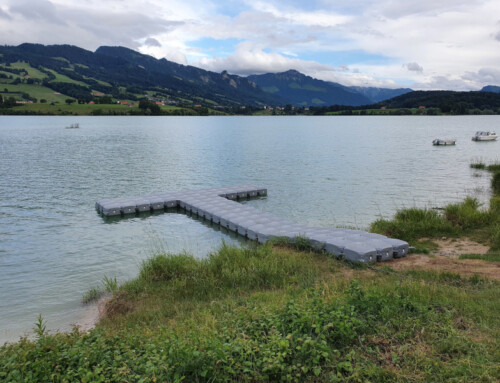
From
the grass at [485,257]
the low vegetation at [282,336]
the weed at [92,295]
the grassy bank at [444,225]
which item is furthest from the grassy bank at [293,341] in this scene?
the grassy bank at [444,225]

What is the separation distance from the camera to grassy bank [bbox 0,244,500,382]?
6.03m

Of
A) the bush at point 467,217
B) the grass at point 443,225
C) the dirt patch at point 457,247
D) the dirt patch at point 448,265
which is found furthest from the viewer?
the bush at point 467,217

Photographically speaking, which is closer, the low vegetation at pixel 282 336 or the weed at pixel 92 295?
the low vegetation at pixel 282 336

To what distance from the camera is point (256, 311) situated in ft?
27.8

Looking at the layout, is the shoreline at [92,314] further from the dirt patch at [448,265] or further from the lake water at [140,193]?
the dirt patch at [448,265]

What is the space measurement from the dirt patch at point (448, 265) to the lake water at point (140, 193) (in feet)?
24.0

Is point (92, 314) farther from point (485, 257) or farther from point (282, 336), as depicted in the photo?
point (485, 257)

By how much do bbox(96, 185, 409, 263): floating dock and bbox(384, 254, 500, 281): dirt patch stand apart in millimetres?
576

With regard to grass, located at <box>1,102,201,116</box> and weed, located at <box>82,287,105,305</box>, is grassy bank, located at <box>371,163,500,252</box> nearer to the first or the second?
weed, located at <box>82,287,105,305</box>

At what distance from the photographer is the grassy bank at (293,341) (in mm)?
6027

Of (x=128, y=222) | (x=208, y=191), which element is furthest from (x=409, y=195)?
(x=128, y=222)

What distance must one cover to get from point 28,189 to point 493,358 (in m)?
35.1

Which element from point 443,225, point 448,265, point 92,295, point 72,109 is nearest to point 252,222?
point 92,295

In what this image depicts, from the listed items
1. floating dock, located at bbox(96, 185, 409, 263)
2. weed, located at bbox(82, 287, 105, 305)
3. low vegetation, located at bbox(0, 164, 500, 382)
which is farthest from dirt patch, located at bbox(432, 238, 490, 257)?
weed, located at bbox(82, 287, 105, 305)
